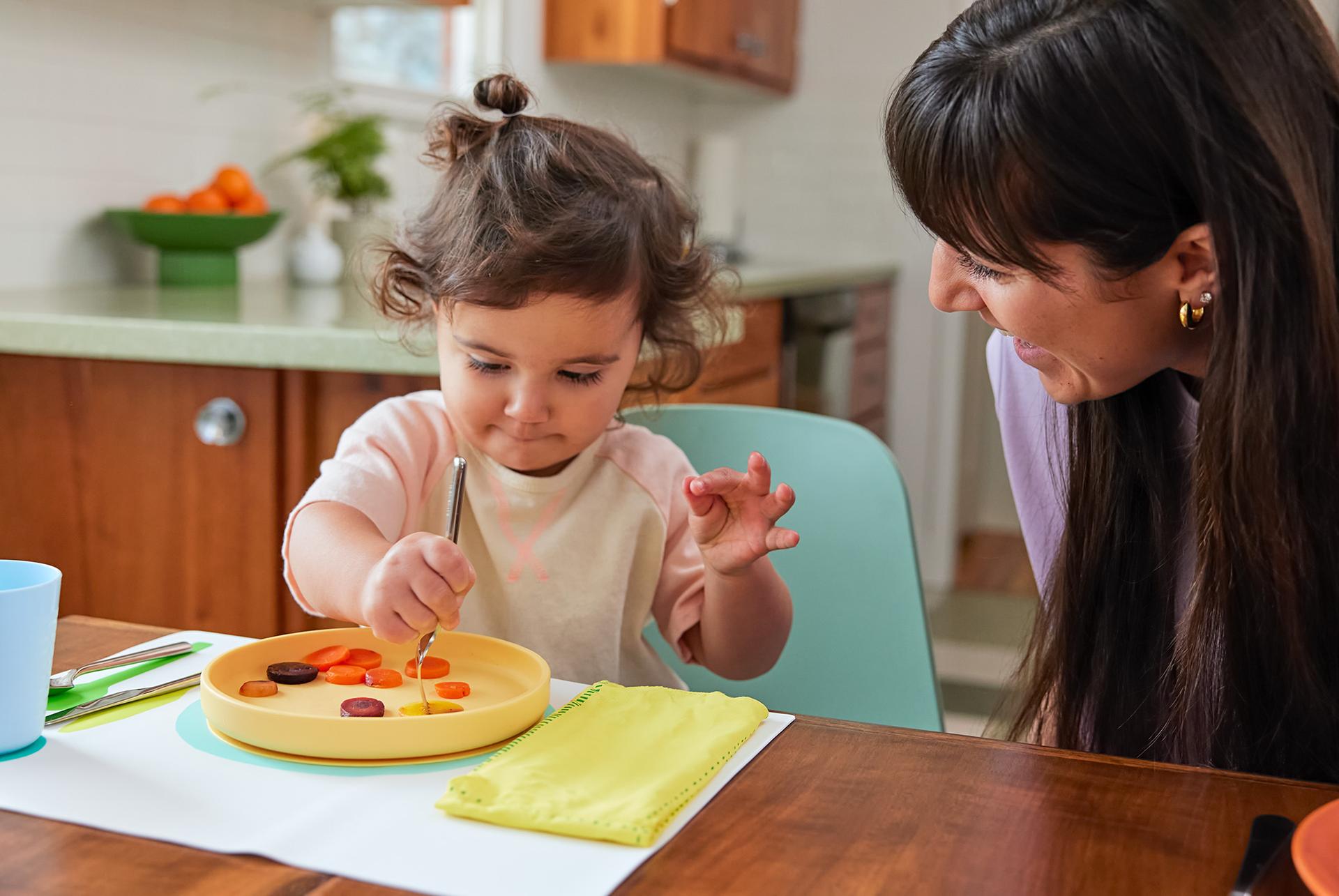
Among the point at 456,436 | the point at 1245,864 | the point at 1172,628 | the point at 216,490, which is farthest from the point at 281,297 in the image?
the point at 1245,864

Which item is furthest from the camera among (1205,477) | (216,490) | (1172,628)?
(216,490)

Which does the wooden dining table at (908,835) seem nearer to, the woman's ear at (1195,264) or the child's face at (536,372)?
the woman's ear at (1195,264)

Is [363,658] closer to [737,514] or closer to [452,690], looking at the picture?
[452,690]

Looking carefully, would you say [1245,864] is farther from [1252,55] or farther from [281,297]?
[281,297]

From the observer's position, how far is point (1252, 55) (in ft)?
2.65

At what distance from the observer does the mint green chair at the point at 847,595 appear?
1327mm

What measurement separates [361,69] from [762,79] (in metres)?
1.55

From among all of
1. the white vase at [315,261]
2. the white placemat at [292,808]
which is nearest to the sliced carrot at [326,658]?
the white placemat at [292,808]

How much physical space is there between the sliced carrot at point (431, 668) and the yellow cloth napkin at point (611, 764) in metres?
0.11

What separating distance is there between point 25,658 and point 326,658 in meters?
0.21

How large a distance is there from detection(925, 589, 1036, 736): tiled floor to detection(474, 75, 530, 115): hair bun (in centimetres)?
185

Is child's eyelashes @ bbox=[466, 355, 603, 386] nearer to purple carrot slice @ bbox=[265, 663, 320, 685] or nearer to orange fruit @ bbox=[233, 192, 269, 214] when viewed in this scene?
purple carrot slice @ bbox=[265, 663, 320, 685]

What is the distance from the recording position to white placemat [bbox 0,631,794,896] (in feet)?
1.93

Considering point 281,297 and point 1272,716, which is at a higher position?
point 281,297
